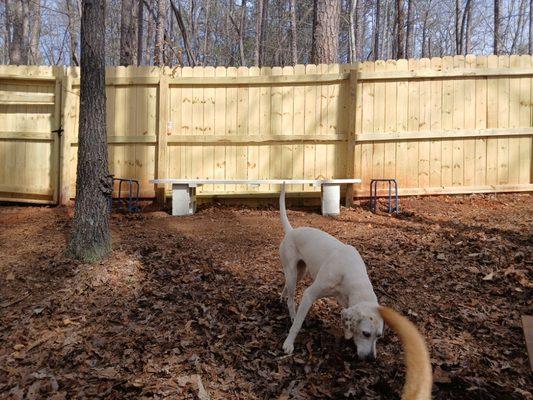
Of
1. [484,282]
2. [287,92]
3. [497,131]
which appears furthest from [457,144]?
[484,282]

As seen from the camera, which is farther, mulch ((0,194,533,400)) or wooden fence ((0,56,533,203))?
wooden fence ((0,56,533,203))

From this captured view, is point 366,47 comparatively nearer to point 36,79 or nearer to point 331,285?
point 36,79

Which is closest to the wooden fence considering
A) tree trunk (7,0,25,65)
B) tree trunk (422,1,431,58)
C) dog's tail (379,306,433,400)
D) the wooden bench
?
the wooden bench

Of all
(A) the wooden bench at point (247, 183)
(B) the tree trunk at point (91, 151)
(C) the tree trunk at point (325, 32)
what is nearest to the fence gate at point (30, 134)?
(A) the wooden bench at point (247, 183)

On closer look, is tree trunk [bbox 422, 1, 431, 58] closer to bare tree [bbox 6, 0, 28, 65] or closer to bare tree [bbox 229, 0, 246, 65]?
bare tree [bbox 229, 0, 246, 65]

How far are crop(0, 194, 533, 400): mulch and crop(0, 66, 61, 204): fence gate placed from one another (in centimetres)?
235

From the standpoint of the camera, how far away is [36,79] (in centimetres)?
770

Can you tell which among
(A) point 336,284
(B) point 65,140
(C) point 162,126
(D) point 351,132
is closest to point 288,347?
(A) point 336,284

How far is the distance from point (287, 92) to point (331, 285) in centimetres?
534

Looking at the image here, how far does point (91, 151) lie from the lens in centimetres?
427

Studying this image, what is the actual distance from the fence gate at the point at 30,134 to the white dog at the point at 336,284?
5929mm

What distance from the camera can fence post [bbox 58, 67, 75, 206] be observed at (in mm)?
7648

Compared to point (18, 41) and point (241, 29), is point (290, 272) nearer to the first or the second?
point (18, 41)

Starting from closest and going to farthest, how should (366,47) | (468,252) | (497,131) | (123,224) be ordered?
(468,252) → (123,224) → (497,131) → (366,47)
